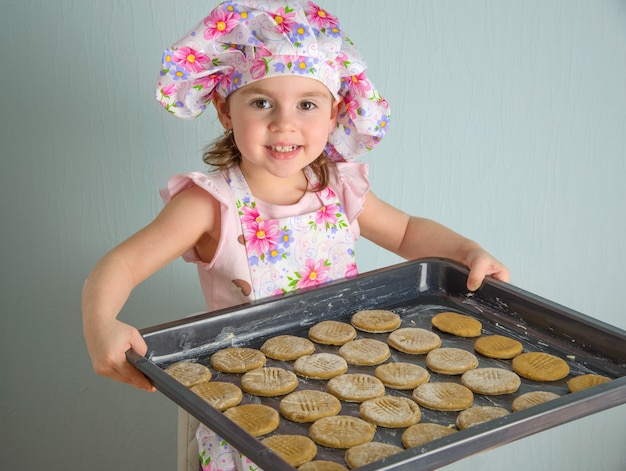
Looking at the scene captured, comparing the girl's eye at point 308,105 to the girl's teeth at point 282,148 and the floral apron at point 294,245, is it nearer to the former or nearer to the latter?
the girl's teeth at point 282,148

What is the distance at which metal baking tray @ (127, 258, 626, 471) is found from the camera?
949 mm

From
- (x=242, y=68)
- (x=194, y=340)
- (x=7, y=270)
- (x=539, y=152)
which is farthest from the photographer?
(x=539, y=152)

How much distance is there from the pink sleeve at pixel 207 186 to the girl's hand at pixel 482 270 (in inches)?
16.3

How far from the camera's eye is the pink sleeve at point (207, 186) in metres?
1.46

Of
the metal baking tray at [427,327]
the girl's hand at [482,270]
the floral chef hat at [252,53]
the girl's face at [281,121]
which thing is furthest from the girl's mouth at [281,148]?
the girl's hand at [482,270]

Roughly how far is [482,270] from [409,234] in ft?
0.86

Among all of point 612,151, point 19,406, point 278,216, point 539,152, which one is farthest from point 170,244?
point 612,151

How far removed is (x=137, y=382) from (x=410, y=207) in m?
1.05

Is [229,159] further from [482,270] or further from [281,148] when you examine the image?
[482,270]

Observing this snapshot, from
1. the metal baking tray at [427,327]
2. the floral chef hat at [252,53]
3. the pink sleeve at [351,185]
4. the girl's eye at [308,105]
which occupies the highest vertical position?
the floral chef hat at [252,53]

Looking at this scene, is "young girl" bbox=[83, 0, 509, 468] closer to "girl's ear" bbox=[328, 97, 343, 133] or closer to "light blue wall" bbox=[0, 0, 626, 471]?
"girl's ear" bbox=[328, 97, 343, 133]

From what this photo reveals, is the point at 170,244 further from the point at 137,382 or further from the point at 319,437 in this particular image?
the point at 319,437

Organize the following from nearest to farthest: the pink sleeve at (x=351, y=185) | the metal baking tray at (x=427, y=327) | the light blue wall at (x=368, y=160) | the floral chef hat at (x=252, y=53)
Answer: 1. the metal baking tray at (x=427, y=327)
2. the floral chef hat at (x=252, y=53)
3. the pink sleeve at (x=351, y=185)
4. the light blue wall at (x=368, y=160)

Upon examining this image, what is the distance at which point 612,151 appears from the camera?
2.26 meters
